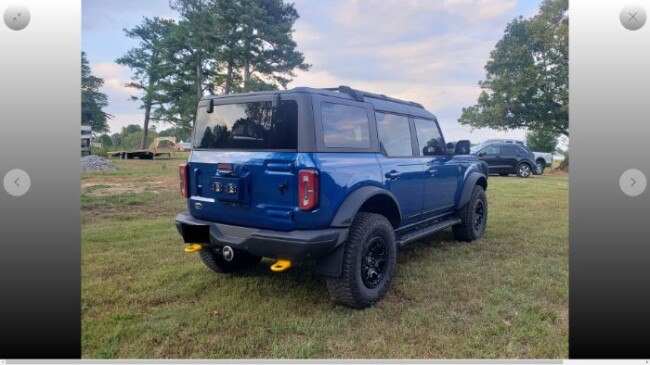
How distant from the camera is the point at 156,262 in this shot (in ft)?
12.0

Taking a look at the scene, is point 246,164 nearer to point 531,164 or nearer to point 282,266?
point 282,266

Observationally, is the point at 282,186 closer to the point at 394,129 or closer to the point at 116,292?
the point at 394,129

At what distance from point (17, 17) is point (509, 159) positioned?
15606mm

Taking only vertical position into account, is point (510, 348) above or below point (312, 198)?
below

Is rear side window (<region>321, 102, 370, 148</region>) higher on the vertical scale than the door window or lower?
lower

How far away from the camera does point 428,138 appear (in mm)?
3965

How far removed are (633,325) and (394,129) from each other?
8.64 feet

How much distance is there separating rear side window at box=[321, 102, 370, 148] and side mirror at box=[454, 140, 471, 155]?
1697mm

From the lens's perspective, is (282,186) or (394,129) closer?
(282,186)

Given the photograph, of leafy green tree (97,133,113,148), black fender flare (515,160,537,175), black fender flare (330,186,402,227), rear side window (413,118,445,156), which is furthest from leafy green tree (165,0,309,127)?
black fender flare (515,160,537,175)

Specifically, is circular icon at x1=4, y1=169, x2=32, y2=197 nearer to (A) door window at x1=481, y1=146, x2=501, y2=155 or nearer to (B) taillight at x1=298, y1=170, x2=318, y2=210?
(B) taillight at x1=298, y1=170, x2=318, y2=210

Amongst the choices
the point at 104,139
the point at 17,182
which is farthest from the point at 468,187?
the point at 104,139

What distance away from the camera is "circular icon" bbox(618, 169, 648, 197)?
95cm

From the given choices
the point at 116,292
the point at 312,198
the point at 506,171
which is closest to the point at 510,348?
the point at 312,198
